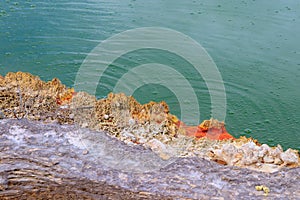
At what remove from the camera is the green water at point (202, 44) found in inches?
157

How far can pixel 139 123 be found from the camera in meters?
3.12

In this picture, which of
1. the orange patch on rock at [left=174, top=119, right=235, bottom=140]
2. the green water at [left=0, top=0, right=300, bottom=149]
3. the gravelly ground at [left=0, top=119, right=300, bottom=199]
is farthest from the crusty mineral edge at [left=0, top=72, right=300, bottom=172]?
the green water at [left=0, top=0, right=300, bottom=149]

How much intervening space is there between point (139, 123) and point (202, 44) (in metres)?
2.37

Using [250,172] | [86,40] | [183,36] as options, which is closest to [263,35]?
[183,36]

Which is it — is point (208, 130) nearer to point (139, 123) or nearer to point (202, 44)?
point (139, 123)

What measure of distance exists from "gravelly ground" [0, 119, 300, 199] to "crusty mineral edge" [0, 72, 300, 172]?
186mm

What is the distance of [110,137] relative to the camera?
2.76 m

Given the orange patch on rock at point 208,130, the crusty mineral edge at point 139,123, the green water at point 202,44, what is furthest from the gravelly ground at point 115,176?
the green water at point 202,44

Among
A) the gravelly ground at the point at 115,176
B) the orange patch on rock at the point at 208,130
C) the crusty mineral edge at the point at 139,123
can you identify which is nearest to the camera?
the gravelly ground at the point at 115,176

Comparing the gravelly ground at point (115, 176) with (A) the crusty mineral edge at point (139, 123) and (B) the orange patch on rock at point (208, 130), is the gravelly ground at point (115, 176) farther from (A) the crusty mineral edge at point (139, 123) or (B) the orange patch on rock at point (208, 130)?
(B) the orange patch on rock at point (208, 130)

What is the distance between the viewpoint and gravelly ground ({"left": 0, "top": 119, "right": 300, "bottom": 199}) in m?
2.27

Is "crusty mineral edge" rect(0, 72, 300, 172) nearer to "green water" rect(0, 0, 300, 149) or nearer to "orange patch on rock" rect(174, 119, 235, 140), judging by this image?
"orange patch on rock" rect(174, 119, 235, 140)

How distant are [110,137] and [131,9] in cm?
369

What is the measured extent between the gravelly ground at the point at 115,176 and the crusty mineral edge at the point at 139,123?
186 millimetres
